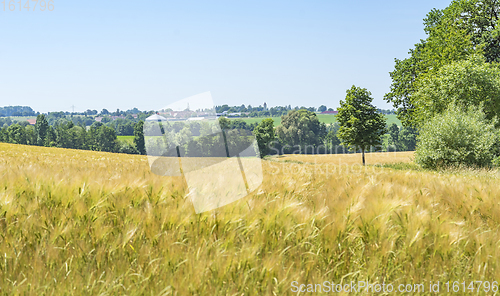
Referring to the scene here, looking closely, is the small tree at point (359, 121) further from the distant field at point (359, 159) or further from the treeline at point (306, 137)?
the treeline at point (306, 137)

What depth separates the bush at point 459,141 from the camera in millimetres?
25484

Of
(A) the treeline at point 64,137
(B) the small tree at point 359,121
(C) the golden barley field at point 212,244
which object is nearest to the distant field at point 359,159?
(B) the small tree at point 359,121

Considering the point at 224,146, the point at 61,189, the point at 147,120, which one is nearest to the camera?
the point at 61,189

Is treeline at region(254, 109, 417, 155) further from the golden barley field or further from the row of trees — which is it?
the golden barley field

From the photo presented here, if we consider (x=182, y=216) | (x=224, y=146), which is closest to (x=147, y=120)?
(x=224, y=146)

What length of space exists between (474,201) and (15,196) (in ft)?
18.5

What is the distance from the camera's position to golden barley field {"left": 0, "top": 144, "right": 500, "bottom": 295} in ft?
6.40

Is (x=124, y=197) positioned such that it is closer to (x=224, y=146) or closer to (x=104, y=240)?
(x=104, y=240)

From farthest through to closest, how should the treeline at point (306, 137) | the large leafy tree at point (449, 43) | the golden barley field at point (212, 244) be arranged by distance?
the treeline at point (306, 137) → the large leafy tree at point (449, 43) → the golden barley field at point (212, 244)

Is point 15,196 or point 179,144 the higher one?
point 179,144

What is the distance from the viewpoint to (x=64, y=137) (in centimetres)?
12812

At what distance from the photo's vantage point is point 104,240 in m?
2.36

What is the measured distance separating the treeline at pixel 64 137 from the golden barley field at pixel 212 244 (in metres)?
124

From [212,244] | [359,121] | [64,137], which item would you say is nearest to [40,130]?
[64,137]
